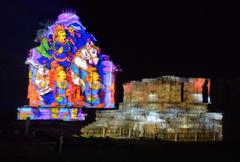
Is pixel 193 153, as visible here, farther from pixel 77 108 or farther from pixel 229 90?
pixel 77 108

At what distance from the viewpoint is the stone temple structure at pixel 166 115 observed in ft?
75.4

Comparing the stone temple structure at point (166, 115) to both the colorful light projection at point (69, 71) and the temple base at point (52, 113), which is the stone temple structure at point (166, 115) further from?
the colorful light projection at point (69, 71)

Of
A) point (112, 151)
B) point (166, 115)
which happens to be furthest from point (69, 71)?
point (112, 151)

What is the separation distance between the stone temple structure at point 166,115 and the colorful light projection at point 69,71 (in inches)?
675

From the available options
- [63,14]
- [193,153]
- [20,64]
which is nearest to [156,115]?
[193,153]

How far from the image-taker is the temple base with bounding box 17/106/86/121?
141ft

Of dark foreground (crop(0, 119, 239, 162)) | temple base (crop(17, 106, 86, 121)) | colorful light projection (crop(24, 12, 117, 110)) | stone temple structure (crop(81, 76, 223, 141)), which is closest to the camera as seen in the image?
dark foreground (crop(0, 119, 239, 162))

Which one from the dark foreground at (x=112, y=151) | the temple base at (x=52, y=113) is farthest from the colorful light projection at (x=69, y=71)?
the dark foreground at (x=112, y=151)

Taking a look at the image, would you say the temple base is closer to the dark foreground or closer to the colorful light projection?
the colorful light projection

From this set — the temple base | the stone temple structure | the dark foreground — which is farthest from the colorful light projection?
the dark foreground

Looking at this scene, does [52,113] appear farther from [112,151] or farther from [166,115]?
[112,151]

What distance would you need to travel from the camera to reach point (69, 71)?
45469 millimetres

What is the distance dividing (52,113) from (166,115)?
2317 cm

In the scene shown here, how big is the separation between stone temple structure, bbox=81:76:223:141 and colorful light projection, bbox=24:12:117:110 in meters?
17.1
